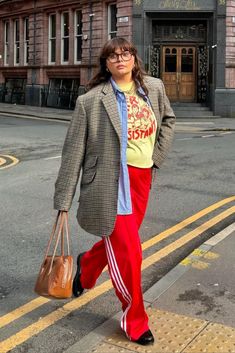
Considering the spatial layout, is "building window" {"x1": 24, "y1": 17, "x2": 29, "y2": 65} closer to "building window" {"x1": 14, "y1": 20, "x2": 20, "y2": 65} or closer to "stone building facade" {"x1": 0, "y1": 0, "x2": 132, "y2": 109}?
"stone building facade" {"x1": 0, "y1": 0, "x2": 132, "y2": 109}

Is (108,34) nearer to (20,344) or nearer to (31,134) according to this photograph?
(31,134)

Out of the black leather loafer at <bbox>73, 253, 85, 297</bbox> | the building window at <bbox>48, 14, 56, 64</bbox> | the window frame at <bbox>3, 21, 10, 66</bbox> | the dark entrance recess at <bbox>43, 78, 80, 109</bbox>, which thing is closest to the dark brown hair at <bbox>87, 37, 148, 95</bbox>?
the black leather loafer at <bbox>73, 253, 85, 297</bbox>

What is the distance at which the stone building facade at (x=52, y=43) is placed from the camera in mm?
27125

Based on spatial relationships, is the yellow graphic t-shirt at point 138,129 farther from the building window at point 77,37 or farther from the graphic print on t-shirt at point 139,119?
the building window at point 77,37

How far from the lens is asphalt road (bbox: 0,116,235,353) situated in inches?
151

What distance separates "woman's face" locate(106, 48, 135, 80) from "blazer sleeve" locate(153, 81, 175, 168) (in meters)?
0.32

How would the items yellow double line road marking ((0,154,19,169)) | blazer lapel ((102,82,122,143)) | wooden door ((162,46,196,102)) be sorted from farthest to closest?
wooden door ((162,46,196,102)) < yellow double line road marking ((0,154,19,169)) < blazer lapel ((102,82,122,143))

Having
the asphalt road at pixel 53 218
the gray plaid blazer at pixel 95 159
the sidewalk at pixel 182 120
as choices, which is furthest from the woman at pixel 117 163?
the sidewalk at pixel 182 120

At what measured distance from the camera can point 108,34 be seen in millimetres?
27141

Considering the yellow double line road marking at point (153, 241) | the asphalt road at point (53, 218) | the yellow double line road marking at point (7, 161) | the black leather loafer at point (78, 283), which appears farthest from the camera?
the yellow double line road marking at point (7, 161)

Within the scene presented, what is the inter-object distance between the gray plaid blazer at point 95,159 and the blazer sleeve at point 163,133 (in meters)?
0.12

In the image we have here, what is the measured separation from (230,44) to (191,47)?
203 cm

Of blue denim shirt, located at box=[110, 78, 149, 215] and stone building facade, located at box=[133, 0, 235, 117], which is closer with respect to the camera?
blue denim shirt, located at box=[110, 78, 149, 215]

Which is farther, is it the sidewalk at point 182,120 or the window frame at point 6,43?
the window frame at point 6,43
